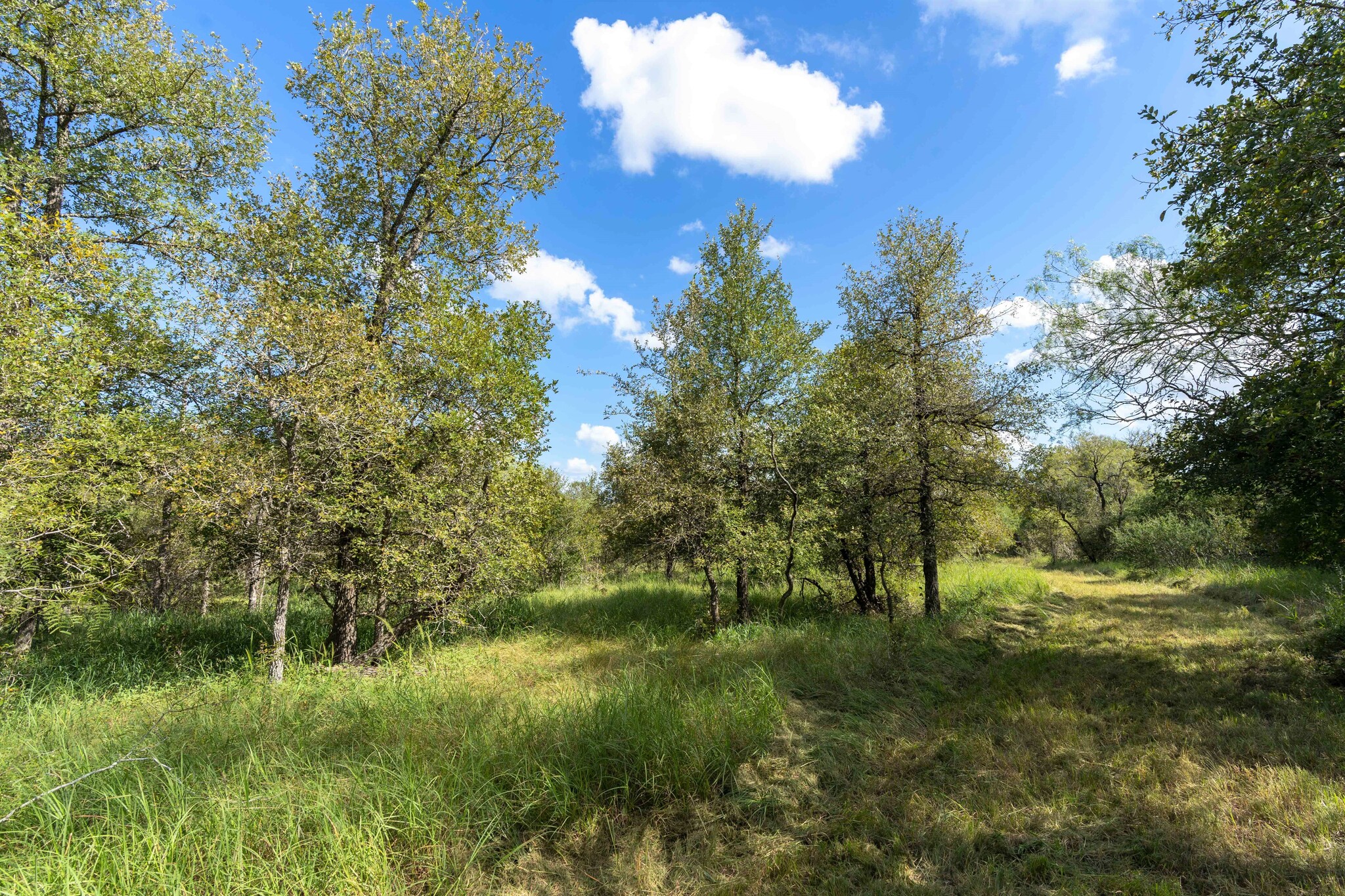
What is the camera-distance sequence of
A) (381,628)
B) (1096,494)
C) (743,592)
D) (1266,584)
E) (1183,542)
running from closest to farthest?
(381,628), (743,592), (1266,584), (1183,542), (1096,494)

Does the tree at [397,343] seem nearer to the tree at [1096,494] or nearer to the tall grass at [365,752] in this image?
the tall grass at [365,752]

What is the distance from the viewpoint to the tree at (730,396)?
10070 millimetres

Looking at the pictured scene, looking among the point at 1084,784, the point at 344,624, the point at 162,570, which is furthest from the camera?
the point at 162,570

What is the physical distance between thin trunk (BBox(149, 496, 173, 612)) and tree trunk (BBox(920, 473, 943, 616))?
52.0 ft

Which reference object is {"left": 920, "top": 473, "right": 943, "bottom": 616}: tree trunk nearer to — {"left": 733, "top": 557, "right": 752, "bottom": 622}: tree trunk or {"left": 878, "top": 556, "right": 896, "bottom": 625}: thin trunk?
{"left": 878, "top": 556, "right": 896, "bottom": 625}: thin trunk

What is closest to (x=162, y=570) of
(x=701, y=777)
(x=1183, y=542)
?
(x=701, y=777)

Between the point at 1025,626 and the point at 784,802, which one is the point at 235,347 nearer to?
the point at 784,802

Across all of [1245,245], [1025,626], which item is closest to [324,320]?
[1245,245]

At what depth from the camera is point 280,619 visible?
6.50 m

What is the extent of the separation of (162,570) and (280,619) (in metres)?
8.66

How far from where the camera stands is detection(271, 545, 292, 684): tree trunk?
20.9 feet

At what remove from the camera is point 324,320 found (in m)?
6.74

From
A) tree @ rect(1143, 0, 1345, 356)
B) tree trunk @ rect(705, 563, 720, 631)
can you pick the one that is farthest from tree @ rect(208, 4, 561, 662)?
tree @ rect(1143, 0, 1345, 356)

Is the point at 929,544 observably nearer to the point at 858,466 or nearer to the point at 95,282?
the point at 858,466
